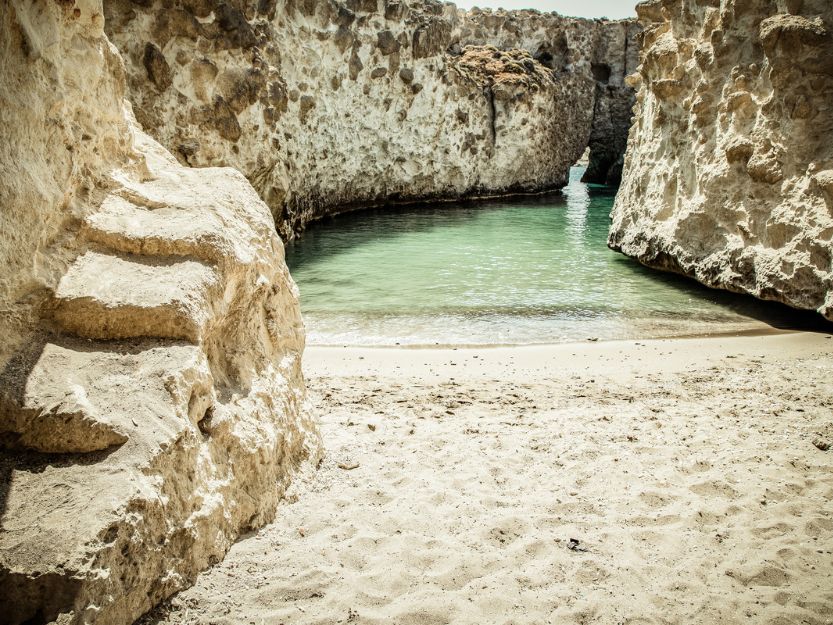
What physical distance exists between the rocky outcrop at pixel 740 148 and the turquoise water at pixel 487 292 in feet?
1.86

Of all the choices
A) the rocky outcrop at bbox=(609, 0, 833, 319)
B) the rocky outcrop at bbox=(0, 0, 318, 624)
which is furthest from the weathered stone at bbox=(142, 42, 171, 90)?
the rocky outcrop at bbox=(609, 0, 833, 319)

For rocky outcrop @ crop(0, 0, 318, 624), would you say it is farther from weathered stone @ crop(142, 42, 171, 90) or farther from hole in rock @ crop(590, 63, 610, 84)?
hole in rock @ crop(590, 63, 610, 84)

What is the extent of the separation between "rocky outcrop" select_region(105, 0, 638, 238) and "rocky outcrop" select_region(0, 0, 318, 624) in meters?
6.79

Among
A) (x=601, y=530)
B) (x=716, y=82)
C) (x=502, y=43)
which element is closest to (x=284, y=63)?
(x=716, y=82)

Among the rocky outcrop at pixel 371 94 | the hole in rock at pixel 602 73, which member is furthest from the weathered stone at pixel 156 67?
the hole in rock at pixel 602 73

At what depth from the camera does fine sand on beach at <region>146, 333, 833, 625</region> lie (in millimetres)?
2189

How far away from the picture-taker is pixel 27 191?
2086mm

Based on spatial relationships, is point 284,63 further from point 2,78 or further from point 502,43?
point 502,43

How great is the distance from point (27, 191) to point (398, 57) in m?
16.0

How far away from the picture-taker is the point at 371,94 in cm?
1650

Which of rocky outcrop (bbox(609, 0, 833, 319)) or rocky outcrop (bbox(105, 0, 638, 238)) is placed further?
rocky outcrop (bbox(105, 0, 638, 238))

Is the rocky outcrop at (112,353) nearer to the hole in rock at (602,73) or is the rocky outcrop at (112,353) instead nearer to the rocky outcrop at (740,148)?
the rocky outcrop at (740,148)

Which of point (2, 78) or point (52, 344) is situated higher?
point (2, 78)

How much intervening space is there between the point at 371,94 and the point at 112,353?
1558 cm
